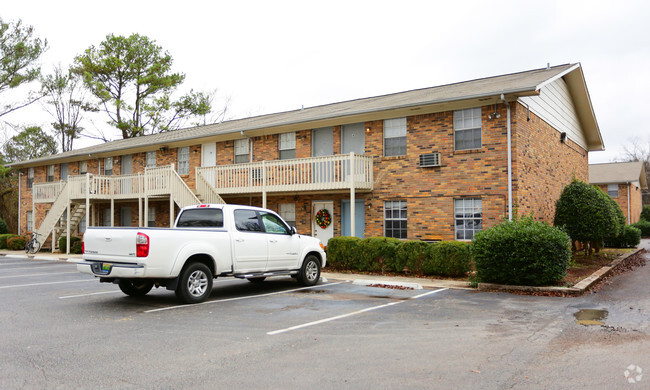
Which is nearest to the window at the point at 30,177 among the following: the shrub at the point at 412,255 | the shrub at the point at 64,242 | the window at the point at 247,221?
the shrub at the point at 64,242

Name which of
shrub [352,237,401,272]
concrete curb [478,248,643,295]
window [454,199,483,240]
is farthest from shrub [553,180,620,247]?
shrub [352,237,401,272]

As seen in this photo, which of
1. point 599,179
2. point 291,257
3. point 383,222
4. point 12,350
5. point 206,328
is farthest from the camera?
point 599,179

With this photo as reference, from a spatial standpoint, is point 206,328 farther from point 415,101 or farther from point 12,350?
point 415,101

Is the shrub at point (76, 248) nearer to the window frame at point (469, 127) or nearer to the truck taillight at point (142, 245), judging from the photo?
the truck taillight at point (142, 245)

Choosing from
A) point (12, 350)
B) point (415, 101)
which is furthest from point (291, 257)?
point (415, 101)

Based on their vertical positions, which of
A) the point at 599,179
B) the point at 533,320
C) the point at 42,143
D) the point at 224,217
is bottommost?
the point at 533,320

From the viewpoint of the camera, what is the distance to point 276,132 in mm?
20016

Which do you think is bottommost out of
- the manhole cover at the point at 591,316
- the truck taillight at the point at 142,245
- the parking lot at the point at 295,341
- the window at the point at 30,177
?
the manhole cover at the point at 591,316

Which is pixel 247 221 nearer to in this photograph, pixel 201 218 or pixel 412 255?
pixel 201 218

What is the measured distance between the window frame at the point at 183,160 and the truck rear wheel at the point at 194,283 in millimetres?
14653

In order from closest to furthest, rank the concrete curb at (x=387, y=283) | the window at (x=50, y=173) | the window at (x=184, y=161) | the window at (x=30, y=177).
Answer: the concrete curb at (x=387, y=283), the window at (x=184, y=161), the window at (x=50, y=173), the window at (x=30, y=177)

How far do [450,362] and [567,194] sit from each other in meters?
13.8

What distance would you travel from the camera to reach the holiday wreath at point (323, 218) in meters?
18.6

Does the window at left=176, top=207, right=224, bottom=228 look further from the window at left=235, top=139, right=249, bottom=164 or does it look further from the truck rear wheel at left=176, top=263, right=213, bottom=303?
the window at left=235, top=139, right=249, bottom=164
